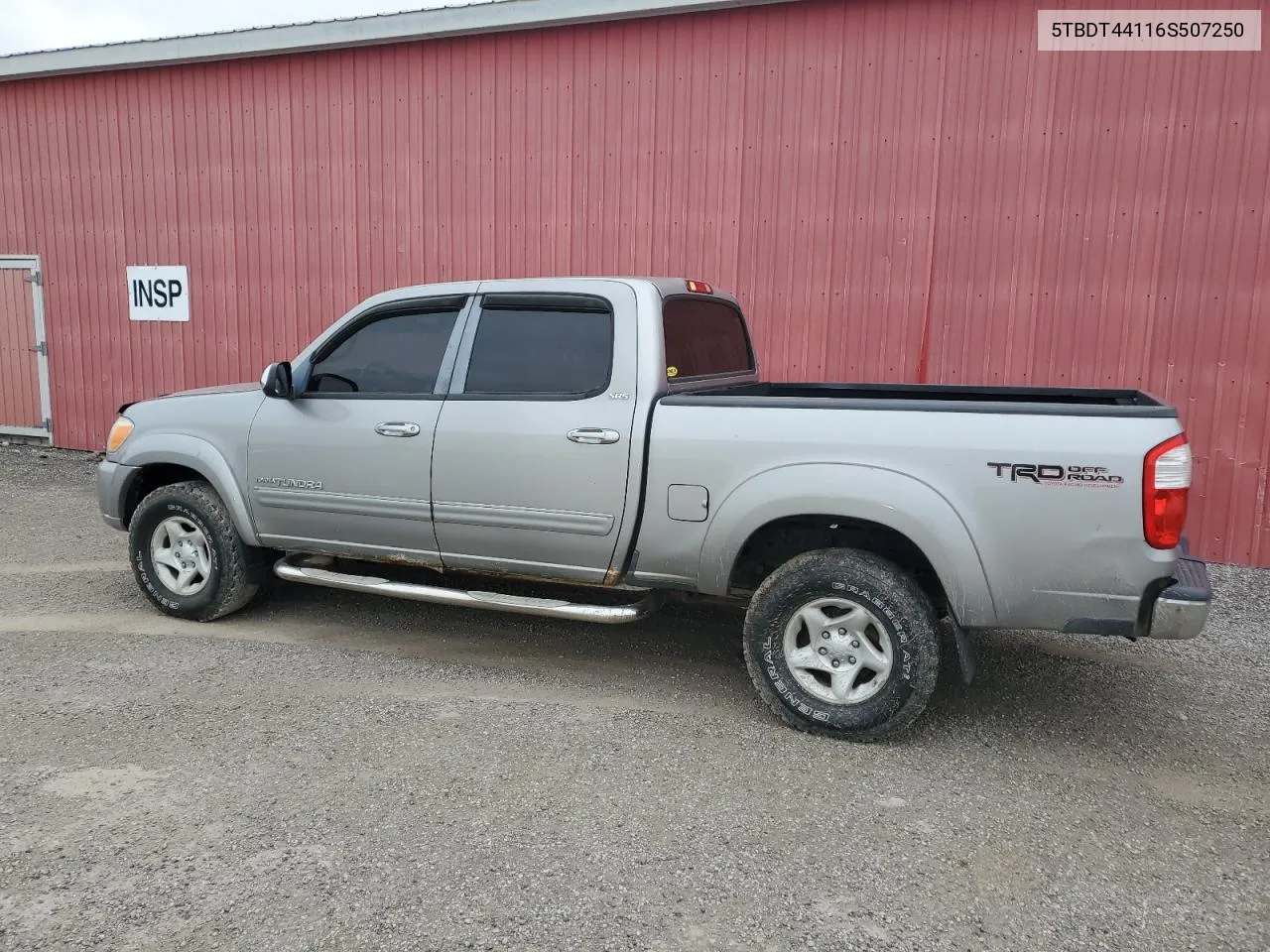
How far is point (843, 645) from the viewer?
3.86 metres

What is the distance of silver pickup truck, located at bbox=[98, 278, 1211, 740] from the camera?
3475 mm

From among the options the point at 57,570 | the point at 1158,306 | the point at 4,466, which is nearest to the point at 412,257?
the point at 57,570

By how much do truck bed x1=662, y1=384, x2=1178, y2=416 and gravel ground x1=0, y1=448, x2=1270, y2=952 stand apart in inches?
51.8

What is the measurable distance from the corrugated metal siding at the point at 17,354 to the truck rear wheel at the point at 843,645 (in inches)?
399

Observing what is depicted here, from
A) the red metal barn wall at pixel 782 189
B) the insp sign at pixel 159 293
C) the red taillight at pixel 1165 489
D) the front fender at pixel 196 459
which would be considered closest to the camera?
the red taillight at pixel 1165 489

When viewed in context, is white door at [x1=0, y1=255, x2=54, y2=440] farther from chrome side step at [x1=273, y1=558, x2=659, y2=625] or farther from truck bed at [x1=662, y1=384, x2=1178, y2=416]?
truck bed at [x1=662, y1=384, x2=1178, y2=416]

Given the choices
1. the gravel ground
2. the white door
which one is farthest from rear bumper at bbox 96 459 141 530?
the white door

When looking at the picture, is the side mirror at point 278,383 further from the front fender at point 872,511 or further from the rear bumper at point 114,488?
the front fender at point 872,511

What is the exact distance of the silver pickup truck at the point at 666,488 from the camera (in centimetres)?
347

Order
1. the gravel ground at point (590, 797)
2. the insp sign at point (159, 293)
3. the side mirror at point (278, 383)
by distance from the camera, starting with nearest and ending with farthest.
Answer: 1. the gravel ground at point (590, 797)
2. the side mirror at point (278, 383)
3. the insp sign at point (159, 293)

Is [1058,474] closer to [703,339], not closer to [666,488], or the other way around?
[666,488]

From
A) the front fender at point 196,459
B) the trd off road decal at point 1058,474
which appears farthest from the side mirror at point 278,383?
the trd off road decal at point 1058,474

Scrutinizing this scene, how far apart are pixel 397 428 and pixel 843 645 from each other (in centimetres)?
231

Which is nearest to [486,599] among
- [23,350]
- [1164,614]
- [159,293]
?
[1164,614]
